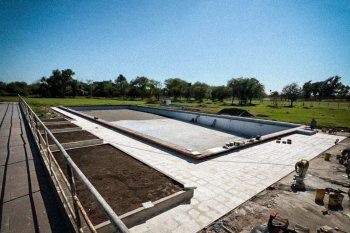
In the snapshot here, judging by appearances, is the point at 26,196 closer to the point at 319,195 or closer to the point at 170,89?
the point at 319,195

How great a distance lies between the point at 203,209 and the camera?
4.54 metres

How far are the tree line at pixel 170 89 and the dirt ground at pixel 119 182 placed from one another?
4930 centimetres

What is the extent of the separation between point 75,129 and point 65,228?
9.52 m

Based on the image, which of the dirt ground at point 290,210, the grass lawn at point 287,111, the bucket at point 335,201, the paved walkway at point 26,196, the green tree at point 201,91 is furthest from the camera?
the green tree at point 201,91

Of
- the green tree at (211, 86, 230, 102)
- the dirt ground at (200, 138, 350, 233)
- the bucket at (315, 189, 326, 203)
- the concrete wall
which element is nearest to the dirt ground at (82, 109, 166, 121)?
the concrete wall

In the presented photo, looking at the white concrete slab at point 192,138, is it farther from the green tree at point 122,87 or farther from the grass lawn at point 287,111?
the green tree at point 122,87

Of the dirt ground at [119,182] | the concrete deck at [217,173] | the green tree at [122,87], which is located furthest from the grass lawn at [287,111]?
the green tree at [122,87]

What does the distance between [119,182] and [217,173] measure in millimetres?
3278

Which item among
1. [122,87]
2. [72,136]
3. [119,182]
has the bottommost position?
[119,182]

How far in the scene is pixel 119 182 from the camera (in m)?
5.20

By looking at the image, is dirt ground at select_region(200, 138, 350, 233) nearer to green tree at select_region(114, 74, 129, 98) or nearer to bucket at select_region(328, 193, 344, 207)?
bucket at select_region(328, 193, 344, 207)

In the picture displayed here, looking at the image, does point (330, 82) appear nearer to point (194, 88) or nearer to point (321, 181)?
point (194, 88)

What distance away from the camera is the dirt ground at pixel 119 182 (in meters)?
4.19

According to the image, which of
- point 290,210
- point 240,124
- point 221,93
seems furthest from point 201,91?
point 290,210
